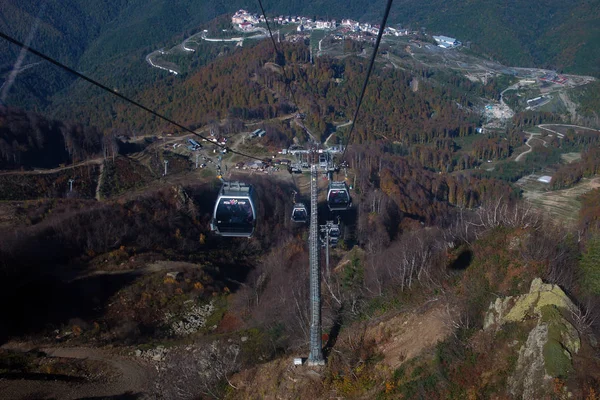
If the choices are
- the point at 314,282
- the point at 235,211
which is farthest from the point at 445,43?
the point at 314,282

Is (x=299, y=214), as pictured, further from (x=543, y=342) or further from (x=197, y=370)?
(x=543, y=342)

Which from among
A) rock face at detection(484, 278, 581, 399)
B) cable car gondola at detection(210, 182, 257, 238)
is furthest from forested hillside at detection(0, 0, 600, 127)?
rock face at detection(484, 278, 581, 399)

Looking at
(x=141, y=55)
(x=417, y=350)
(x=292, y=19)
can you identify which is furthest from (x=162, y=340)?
(x=292, y=19)

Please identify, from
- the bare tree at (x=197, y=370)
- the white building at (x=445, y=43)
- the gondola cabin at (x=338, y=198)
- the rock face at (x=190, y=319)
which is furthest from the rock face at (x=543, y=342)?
the white building at (x=445, y=43)

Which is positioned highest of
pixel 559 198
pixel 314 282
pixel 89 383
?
pixel 314 282

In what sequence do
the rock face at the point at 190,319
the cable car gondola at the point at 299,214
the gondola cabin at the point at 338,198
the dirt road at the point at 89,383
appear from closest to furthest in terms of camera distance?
the dirt road at the point at 89,383, the gondola cabin at the point at 338,198, the cable car gondola at the point at 299,214, the rock face at the point at 190,319

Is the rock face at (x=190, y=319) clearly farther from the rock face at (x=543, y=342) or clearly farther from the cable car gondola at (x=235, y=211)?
the rock face at (x=543, y=342)

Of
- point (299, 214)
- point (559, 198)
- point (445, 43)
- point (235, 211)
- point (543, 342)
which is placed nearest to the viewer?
point (543, 342)
